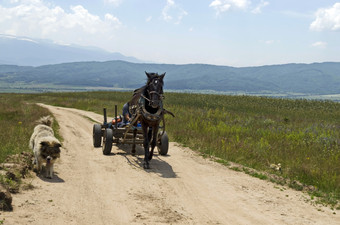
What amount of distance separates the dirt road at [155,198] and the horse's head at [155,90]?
236 cm

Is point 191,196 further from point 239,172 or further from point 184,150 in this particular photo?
point 184,150

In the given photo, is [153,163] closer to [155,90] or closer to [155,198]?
[155,90]

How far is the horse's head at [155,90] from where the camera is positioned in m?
11.1

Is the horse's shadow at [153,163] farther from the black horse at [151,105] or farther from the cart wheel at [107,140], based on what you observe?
the cart wheel at [107,140]

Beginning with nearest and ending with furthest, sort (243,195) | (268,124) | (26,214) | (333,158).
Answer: (26,214)
(243,195)
(333,158)
(268,124)

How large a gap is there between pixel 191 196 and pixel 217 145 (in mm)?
7091

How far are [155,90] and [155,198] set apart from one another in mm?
3953

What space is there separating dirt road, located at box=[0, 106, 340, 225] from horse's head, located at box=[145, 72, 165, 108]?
7.73ft

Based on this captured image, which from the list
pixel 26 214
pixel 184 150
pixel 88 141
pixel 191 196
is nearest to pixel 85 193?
pixel 26 214

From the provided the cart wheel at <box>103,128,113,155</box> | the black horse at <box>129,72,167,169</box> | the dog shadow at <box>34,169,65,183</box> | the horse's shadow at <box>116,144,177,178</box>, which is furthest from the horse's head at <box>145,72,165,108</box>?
the dog shadow at <box>34,169,65,183</box>

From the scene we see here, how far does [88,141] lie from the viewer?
17.7 m

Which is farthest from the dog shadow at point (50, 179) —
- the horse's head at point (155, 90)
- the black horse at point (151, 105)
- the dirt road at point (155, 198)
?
the horse's head at point (155, 90)

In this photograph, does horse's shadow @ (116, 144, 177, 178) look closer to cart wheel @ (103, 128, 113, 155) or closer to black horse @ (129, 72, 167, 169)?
black horse @ (129, 72, 167, 169)

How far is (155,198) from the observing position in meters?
8.55
